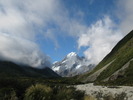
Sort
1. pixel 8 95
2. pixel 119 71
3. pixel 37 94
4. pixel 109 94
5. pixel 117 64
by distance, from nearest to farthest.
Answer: pixel 37 94, pixel 8 95, pixel 109 94, pixel 119 71, pixel 117 64

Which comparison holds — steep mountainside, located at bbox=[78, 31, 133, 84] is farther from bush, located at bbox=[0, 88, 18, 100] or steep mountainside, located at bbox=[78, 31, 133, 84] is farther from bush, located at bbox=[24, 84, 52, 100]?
bush, located at bbox=[24, 84, 52, 100]

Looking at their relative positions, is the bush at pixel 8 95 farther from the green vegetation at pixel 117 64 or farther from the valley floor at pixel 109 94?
the green vegetation at pixel 117 64

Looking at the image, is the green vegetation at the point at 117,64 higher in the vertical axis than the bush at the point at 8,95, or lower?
higher

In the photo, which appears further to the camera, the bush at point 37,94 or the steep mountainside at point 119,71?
the steep mountainside at point 119,71

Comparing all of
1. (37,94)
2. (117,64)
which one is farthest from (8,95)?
(117,64)

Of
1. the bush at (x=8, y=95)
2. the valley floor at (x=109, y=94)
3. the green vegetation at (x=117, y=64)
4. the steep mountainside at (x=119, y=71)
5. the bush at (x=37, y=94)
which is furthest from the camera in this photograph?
the green vegetation at (x=117, y=64)

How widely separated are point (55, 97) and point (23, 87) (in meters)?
10.6

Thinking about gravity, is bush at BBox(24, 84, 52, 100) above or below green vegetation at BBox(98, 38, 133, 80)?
below

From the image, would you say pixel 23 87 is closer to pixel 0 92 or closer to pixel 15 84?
pixel 15 84

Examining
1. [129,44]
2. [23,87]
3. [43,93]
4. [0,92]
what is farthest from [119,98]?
[129,44]

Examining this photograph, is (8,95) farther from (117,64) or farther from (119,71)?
(117,64)

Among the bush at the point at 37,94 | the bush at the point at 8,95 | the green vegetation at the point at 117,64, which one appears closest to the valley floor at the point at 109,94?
the bush at the point at 37,94

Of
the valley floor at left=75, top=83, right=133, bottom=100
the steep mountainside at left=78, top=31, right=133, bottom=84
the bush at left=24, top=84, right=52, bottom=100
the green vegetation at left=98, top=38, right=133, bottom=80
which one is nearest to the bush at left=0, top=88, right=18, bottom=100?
the bush at left=24, top=84, right=52, bottom=100

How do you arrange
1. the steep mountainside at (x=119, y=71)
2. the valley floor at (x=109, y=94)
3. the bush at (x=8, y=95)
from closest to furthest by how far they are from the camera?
the bush at (x=8, y=95)
the valley floor at (x=109, y=94)
the steep mountainside at (x=119, y=71)
